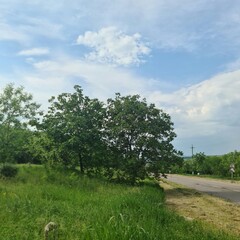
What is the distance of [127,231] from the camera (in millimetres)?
6609

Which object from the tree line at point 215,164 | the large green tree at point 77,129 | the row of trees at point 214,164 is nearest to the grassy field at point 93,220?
the large green tree at point 77,129

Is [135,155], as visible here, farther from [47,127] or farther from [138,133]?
[47,127]

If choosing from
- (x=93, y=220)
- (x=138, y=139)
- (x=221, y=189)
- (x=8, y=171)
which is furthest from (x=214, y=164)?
(x=93, y=220)

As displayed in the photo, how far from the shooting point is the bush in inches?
1013

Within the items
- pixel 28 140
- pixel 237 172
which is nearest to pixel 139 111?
pixel 28 140

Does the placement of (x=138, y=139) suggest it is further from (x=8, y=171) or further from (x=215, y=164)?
(x=215, y=164)

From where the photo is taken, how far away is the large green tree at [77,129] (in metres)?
26.2

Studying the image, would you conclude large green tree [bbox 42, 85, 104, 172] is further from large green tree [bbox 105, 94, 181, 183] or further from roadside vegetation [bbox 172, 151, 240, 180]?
roadside vegetation [bbox 172, 151, 240, 180]

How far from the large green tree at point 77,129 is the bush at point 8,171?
2.92m

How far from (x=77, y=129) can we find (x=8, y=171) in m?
5.25

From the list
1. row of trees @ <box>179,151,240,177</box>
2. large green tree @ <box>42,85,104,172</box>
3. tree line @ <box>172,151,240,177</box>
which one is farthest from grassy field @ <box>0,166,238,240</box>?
row of trees @ <box>179,151,240,177</box>

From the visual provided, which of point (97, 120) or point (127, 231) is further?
point (97, 120)

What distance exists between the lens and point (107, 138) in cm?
2827

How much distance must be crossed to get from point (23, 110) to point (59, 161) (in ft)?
23.3
